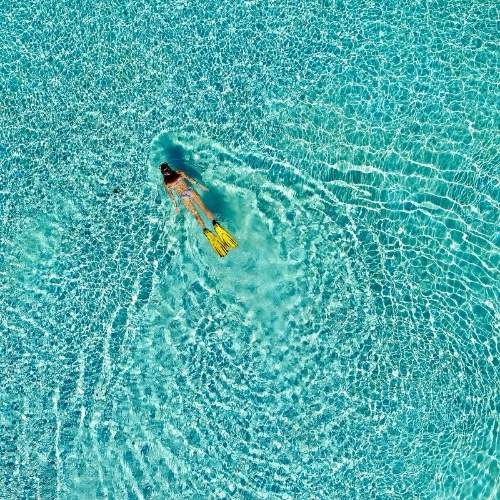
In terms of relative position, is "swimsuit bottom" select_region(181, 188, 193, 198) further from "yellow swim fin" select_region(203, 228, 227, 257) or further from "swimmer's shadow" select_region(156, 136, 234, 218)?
"yellow swim fin" select_region(203, 228, 227, 257)

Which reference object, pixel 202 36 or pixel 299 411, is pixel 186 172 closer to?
pixel 202 36

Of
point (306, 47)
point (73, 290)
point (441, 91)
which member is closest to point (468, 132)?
point (441, 91)

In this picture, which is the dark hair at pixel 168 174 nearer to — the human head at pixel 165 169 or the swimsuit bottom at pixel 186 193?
the human head at pixel 165 169

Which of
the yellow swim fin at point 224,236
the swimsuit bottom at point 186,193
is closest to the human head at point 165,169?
the swimsuit bottom at point 186,193

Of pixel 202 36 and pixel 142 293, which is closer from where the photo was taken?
pixel 142 293

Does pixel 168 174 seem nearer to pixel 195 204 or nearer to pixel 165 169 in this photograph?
pixel 165 169

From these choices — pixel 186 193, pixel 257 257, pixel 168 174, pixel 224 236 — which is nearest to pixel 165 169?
pixel 168 174
